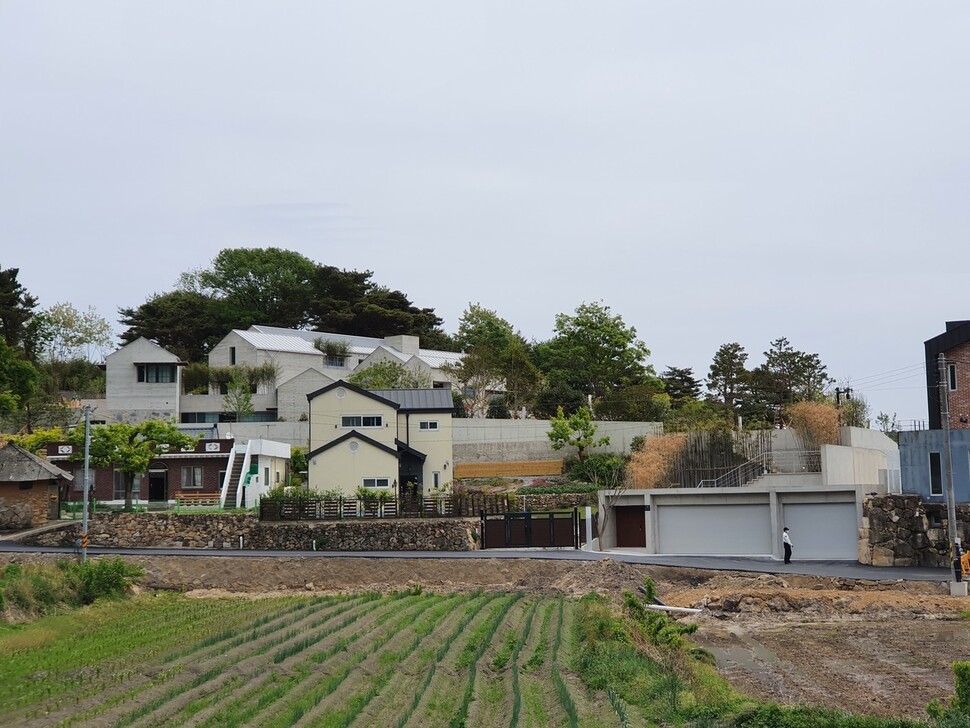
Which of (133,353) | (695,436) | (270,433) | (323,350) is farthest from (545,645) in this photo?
(323,350)

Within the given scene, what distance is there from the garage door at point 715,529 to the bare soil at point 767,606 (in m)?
7.14

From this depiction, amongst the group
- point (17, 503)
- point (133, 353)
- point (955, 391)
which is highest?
point (133, 353)

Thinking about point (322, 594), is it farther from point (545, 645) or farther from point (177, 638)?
point (545, 645)

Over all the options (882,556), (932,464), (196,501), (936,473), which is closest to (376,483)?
(196,501)

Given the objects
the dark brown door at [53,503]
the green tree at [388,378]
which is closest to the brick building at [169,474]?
the dark brown door at [53,503]

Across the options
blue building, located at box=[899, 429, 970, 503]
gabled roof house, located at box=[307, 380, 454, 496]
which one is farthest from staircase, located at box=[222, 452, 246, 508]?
blue building, located at box=[899, 429, 970, 503]

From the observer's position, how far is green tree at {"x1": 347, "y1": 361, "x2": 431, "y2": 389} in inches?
2857

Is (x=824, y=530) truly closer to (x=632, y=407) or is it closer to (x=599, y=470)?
(x=599, y=470)

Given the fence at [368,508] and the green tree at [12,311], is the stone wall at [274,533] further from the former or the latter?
the green tree at [12,311]

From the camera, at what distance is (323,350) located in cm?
Answer: 8519

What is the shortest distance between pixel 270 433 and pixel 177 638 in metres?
37.9

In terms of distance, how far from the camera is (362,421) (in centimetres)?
5444

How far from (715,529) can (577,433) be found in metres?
15.8

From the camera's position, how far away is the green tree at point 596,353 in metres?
79.1
